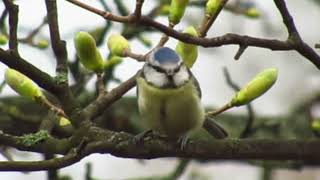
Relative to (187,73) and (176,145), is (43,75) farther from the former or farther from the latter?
(187,73)

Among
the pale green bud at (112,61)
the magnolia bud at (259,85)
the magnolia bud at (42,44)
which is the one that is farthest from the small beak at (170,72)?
the magnolia bud at (42,44)

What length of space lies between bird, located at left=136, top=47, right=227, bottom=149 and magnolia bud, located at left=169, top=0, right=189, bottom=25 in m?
0.34

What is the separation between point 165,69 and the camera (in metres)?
2.16

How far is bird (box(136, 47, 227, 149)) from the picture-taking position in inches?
87.2

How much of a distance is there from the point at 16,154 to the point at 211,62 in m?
5.82

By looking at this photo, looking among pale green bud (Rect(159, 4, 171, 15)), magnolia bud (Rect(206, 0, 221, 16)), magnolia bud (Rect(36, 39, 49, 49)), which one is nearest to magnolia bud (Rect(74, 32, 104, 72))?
magnolia bud (Rect(206, 0, 221, 16))

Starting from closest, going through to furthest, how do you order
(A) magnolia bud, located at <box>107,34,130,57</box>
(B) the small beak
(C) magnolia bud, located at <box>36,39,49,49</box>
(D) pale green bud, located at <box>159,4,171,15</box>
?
(A) magnolia bud, located at <box>107,34,130,57</box>, (B) the small beak, (C) magnolia bud, located at <box>36,39,49,49</box>, (D) pale green bud, located at <box>159,4,171,15</box>

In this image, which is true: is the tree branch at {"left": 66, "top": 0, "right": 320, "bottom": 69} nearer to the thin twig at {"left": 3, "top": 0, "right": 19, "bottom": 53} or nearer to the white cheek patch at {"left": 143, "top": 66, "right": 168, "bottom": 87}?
the thin twig at {"left": 3, "top": 0, "right": 19, "bottom": 53}

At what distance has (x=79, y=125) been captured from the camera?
5.55 ft

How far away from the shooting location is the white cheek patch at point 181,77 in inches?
85.5

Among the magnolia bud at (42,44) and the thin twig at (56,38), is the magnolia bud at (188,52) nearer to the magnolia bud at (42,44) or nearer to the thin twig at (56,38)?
the thin twig at (56,38)

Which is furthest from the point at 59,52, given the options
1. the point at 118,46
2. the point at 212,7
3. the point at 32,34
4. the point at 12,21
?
the point at 32,34

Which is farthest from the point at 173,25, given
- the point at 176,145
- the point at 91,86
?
the point at 91,86

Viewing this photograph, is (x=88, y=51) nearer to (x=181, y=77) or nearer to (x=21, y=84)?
(x=21, y=84)
